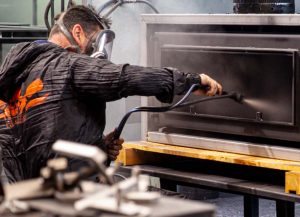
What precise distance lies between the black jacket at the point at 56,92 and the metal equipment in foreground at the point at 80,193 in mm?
1643

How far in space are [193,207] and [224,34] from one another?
205cm

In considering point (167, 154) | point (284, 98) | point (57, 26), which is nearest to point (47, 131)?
point (57, 26)

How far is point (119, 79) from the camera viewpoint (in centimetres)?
319

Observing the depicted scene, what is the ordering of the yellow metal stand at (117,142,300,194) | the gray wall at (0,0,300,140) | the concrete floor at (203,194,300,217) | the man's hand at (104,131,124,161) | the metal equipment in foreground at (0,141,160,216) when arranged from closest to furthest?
the metal equipment in foreground at (0,141,160,216), the yellow metal stand at (117,142,300,194), the man's hand at (104,131,124,161), the gray wall at (0,0,300,140), the concrete floor at (203,194,300,217)

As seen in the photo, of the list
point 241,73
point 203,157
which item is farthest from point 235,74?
point 203,157

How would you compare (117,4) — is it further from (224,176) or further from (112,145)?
(224,176)

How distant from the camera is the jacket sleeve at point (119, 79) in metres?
3.20

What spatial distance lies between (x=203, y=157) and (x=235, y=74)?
0.41 metres

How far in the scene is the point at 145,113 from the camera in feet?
12.8

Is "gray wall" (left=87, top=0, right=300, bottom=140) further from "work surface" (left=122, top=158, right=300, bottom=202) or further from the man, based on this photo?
the man

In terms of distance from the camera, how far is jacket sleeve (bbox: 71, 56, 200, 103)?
3.20 metres

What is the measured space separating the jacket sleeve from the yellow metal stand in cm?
37

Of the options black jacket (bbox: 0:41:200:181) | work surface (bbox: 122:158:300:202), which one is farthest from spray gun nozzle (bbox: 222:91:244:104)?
work surface (bbox: 122:158:300:202)

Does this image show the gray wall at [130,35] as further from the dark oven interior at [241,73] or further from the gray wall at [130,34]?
the dark oven interior at [241,73]
